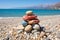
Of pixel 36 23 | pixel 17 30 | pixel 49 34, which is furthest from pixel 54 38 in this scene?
pixel 17 30

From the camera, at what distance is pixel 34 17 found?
25.1 feet

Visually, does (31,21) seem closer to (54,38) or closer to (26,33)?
(26,33)

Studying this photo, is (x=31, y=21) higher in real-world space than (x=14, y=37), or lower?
higher

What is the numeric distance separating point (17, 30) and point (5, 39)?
58 cm

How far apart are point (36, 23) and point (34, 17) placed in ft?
0.81

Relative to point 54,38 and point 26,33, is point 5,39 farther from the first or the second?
point 54,38

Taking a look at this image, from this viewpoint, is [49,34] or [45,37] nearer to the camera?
[45,37]

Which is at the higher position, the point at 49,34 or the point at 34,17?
the point at 34,17

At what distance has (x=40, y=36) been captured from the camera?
7.22 metres

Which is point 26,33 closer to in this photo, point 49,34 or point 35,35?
point 35,35

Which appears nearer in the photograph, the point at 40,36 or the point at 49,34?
the point at 40,36

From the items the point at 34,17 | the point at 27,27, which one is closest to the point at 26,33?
the point at 27,27

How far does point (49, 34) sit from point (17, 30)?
127cm

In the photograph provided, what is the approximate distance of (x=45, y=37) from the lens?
7.23 m
